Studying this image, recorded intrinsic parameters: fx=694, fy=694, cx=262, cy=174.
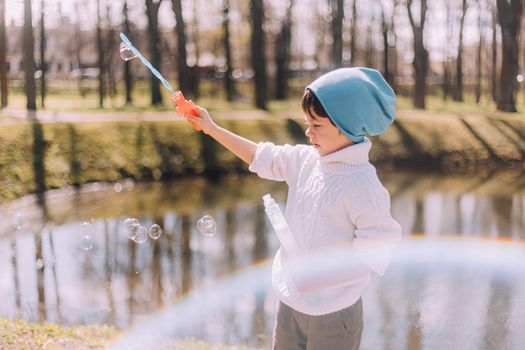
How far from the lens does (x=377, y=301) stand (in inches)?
314

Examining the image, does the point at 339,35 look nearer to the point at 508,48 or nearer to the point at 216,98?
the point at 508,48

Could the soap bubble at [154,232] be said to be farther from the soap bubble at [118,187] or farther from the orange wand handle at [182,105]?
the soap bubble at [118,187]

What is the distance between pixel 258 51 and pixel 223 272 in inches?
682

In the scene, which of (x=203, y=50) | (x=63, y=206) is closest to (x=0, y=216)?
(x=63, y=206)

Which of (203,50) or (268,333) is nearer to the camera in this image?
(268,333)

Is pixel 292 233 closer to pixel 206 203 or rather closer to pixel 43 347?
pixel 43 347

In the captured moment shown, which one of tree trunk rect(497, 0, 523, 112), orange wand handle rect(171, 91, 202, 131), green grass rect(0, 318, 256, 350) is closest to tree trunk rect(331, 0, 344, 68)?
tree trunk rect(497, 0, 523, 112)

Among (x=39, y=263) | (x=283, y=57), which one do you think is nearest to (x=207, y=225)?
(x=39, y=263)

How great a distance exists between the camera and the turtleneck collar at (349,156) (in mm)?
2914

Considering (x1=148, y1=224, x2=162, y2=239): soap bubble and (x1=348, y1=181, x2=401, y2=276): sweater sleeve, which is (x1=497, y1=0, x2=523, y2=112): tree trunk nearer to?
(x1=148, y1=224, x2=162, y2=239): soap bubble

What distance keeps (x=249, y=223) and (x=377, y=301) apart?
15.9ft

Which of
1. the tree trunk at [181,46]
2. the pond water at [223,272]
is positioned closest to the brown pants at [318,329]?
the pond water at [223,272]

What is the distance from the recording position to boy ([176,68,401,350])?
9.27ft

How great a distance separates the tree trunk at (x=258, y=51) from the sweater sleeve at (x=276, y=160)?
72.7 feet
